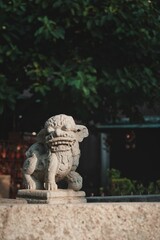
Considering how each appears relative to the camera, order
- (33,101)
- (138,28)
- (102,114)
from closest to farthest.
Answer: (138,28)
(33,101)
(102,114)

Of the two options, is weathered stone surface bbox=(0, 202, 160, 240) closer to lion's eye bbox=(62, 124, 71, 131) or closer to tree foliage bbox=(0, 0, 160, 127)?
lion's eye bbox=(62, 124, 71, 131)

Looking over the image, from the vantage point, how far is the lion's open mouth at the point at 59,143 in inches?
162

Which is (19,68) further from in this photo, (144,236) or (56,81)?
(144,236)

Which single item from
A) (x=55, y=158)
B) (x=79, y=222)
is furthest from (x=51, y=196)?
(x=79, y=222)

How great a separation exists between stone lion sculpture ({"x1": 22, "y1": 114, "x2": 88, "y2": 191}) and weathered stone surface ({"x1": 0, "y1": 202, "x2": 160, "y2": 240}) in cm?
73

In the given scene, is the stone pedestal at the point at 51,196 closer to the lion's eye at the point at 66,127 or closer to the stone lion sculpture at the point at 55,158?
the stone lion sculpture at the point at 55,158

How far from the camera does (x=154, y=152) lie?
1438 cm

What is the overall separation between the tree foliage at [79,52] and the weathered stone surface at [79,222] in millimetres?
3833

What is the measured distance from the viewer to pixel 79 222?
11.0 feet

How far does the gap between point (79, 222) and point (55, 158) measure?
90 centimetres

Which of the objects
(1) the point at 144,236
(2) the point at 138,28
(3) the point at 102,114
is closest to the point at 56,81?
(2) the point at 138,28

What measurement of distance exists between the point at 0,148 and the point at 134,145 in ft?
15.6

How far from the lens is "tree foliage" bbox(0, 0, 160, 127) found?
7438mm

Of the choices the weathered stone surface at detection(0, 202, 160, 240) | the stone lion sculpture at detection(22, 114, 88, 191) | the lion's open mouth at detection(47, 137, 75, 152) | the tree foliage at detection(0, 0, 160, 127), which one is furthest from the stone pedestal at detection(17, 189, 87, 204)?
the tree foliage at detection(0, 0, 160, 127)
